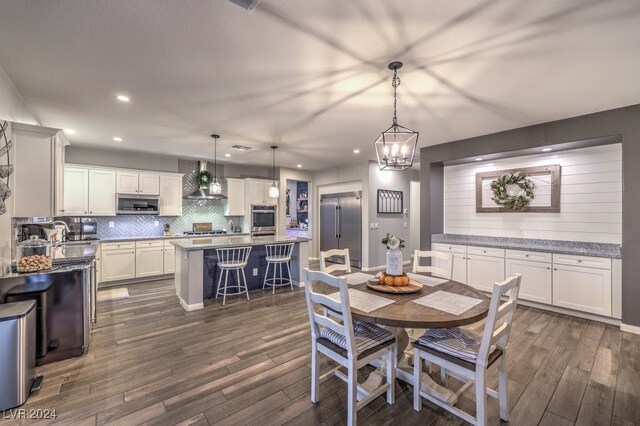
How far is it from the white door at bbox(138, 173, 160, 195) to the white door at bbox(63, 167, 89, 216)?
2.72 feet

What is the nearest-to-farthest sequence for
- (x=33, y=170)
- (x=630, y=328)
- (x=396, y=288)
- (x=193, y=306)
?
(x=396, y=288)
(x=33, y=170)
(x=630, y=328)
(x=193, y=306)

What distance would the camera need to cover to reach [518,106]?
3.21 metres

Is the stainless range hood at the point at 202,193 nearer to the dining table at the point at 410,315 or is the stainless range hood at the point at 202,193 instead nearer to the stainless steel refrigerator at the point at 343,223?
the stainless steel refrigerator at the point at 343,223

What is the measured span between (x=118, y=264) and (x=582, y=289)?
7195mm

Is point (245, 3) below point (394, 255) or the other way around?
the other way around

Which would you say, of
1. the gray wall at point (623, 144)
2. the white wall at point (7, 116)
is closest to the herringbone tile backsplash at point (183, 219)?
the white wall at point (7, 116)

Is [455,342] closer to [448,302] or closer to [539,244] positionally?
[448,302]

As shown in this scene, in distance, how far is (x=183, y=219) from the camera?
6.44m

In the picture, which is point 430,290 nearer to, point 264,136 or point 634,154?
point 634,154

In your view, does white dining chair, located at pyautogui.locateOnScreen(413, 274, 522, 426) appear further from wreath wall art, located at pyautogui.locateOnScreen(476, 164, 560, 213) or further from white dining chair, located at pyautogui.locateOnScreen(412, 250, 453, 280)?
wreath wall art, located at pyautogui.locateOnScreen(476, 164, 560, 213)

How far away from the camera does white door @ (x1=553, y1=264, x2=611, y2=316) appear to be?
11.3 ft

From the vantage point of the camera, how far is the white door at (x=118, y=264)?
5007 mm

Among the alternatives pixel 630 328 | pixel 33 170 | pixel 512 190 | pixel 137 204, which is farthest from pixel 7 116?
pixel 630 328

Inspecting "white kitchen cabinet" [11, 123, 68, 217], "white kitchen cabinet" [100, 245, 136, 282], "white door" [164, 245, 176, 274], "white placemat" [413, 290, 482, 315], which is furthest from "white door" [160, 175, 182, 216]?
"white placemat" [413, 290, 482, 315]
